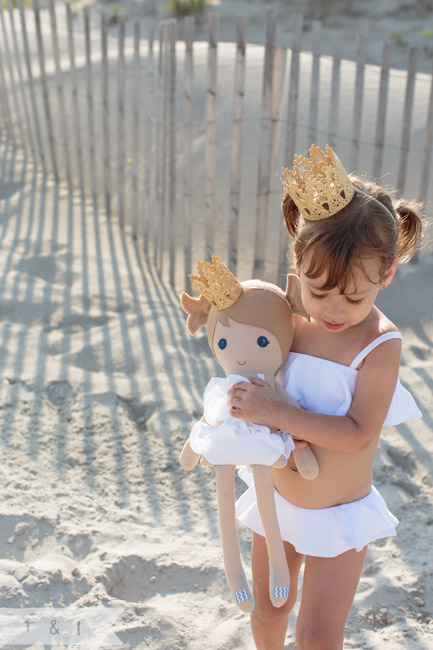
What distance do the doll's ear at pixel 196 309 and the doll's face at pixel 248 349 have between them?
98 millimetres

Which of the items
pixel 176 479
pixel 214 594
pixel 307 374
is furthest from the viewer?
pixel 176 479

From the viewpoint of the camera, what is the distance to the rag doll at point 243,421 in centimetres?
172

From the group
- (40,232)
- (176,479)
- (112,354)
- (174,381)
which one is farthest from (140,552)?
(40,232)

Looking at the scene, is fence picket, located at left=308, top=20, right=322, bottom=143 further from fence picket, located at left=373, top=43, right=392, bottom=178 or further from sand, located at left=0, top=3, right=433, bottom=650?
sand, located at left=0, top=3, right=433, bottom=650

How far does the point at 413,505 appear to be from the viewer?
10.00 ft

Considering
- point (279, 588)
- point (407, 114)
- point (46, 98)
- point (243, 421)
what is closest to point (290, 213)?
point (243, 421)

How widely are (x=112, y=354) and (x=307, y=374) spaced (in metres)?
2.40

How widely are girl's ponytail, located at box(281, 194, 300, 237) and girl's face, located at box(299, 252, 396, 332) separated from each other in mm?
184

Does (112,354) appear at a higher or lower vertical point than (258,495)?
lower

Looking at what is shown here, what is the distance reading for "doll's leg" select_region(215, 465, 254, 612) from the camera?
1.73 meters

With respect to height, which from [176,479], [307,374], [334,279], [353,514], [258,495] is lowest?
[176,479]

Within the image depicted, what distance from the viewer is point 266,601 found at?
78.5 inches

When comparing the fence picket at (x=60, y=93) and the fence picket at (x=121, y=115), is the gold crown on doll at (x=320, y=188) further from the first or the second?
the fence picket at (x=60, y=93)

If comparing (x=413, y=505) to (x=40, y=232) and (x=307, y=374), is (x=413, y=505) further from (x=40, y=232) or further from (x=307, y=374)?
(x=40, y=232)
